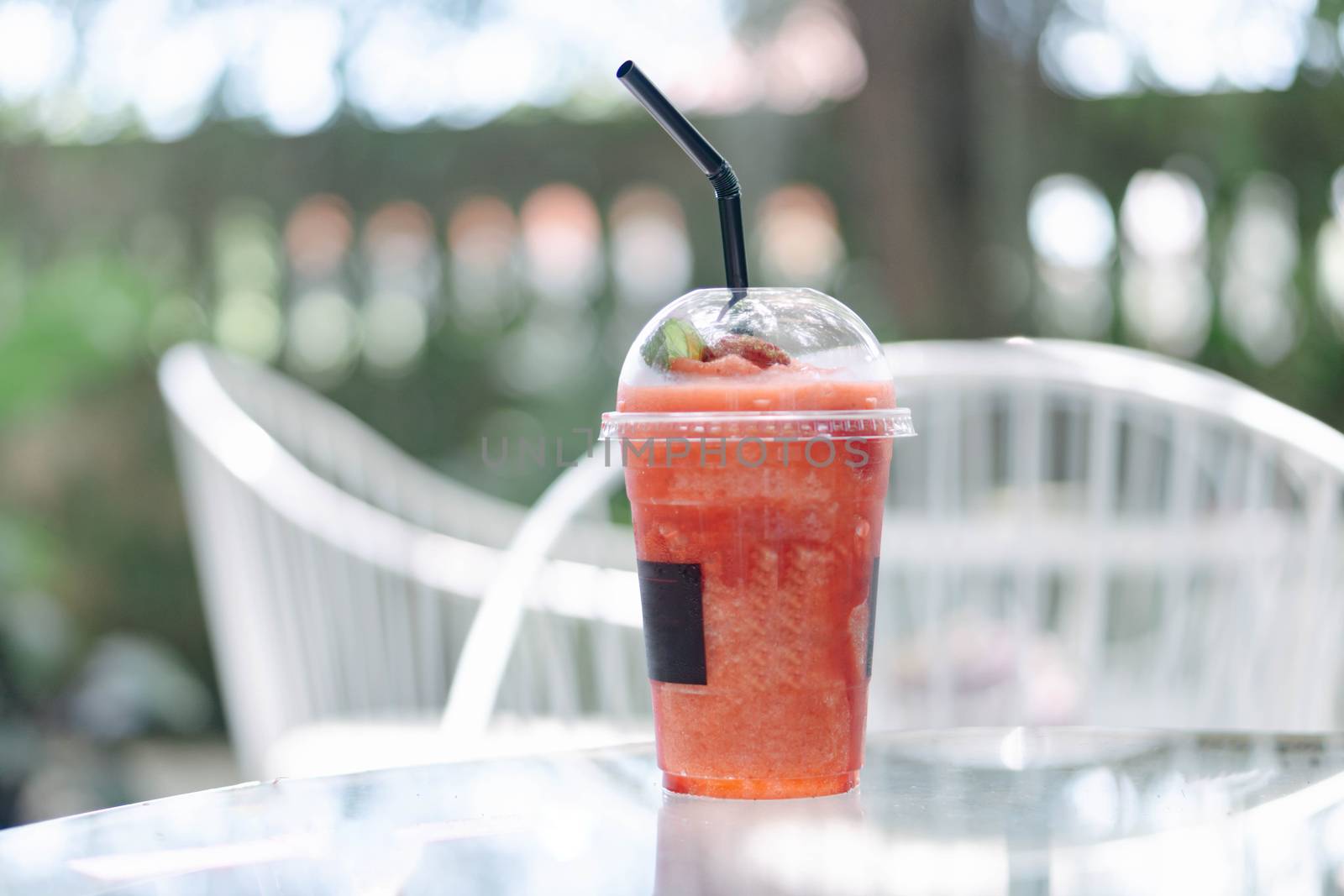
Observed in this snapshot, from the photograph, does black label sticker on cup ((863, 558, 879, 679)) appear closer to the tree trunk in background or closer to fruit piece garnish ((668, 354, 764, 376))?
fruit piece garnish ((668, 354, 764, 376))

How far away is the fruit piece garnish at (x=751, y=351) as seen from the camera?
23.1 inches

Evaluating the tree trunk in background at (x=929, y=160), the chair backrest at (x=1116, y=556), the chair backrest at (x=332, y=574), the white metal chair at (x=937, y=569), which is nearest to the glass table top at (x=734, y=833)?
the white metal chair at (x=937, y=569)

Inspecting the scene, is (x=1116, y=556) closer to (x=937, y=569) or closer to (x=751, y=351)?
(x=937, y=569)

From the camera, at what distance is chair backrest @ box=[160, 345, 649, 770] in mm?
1556

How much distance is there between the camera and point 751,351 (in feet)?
1.94

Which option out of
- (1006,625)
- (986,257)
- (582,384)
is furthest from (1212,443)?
(582,384)

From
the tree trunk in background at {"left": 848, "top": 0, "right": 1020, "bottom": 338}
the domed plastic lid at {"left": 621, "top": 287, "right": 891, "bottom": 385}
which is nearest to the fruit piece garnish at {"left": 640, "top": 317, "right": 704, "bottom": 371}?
the domed plastic lid at {"left": 621, "top": 287, "right": 891, "bottom": 385}

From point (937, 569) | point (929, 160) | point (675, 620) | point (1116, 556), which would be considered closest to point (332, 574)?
point (937, 569)

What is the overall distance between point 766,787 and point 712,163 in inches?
10.7

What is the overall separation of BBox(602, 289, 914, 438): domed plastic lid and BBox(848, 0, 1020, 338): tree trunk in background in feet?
7.73

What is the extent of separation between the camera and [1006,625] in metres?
1.88

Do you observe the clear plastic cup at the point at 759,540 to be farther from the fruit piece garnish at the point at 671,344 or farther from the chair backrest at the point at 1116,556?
the chair backrest at the point at 1116,556

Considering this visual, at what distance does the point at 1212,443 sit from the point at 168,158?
2.65 m

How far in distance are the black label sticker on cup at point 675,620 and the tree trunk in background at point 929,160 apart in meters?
2.40
